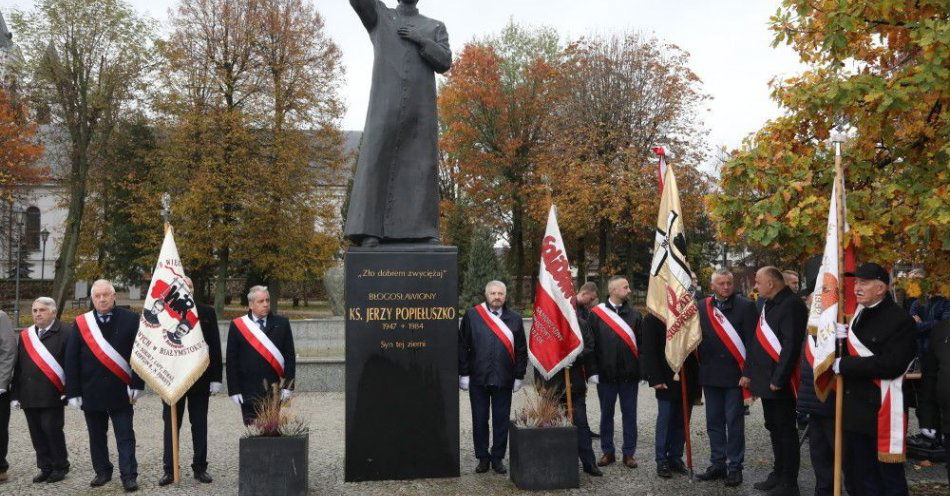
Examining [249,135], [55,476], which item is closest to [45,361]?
[55,476]

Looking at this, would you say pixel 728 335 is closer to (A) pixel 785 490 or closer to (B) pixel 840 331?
(A) pixel 785 490

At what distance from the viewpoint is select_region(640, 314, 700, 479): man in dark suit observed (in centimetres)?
727

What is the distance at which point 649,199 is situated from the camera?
28344 mm

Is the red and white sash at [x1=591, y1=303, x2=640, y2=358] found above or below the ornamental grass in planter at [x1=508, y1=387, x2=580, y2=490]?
above

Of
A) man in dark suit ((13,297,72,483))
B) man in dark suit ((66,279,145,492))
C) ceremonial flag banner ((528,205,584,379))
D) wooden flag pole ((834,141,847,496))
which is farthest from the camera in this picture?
ceremonial flag banner ((528,205,584,379))

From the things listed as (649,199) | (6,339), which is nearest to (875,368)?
(6,339)

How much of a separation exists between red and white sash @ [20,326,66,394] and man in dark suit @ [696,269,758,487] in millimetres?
6152

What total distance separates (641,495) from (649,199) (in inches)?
897

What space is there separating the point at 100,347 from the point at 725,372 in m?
5.81

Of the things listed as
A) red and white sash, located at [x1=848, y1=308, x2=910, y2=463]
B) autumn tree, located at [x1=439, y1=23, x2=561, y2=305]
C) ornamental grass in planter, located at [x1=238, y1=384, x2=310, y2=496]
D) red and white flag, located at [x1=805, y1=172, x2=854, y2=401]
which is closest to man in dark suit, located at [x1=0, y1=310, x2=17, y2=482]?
ornamental grass in planter, located at [x1=238, y1=384, x2=310, y2=496]

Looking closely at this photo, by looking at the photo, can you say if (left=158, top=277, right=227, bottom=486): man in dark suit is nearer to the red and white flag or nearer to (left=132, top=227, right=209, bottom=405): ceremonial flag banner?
(left=132, top=227, right=209, bottom=405): ceremonial flag banner

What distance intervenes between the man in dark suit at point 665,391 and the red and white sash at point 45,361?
5672 mm

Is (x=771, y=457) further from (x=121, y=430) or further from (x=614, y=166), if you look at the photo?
(x=614, y=166)

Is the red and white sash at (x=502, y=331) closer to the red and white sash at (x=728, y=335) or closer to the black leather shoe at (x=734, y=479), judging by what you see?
the red and white sash at (x=728, y=335)
